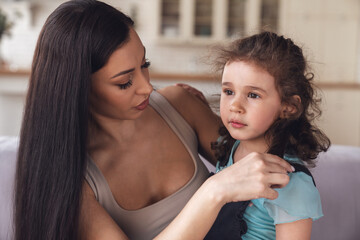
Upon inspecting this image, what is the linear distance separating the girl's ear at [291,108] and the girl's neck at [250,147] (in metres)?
0.10

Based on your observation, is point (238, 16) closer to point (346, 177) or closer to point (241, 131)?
point (346, 177)

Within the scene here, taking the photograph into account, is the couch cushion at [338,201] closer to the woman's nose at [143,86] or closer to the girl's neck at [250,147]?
the girl's neck at [250,147]

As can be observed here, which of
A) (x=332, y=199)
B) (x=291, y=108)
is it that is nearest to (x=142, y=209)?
(x=291, y=108)

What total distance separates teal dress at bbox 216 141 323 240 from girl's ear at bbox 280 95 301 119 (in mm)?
115

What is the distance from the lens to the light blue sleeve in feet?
Answer: 3.17

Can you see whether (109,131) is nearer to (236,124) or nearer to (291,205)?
(236,124)

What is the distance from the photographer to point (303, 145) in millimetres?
1110

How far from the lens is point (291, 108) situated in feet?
3.60

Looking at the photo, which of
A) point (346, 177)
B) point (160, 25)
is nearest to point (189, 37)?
point (160, 25)

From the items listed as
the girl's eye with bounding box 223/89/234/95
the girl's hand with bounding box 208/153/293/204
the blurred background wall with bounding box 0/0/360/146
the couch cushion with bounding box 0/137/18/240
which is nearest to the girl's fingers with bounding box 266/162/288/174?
the girl's hand with bounding box 208/153/293/204

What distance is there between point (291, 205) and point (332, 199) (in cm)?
65

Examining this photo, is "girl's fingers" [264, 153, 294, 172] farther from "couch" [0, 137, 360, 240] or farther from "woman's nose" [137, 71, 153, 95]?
"couch" [0, 137, 360, 240]

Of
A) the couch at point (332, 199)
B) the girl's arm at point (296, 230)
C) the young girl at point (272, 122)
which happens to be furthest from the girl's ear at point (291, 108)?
the couch at point (332, 199)

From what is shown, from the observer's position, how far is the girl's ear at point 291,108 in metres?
1.08
